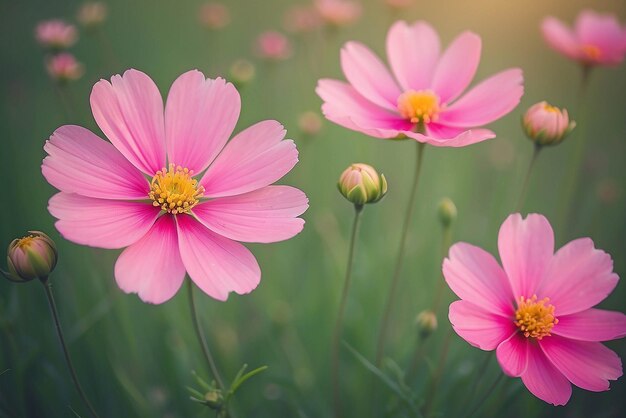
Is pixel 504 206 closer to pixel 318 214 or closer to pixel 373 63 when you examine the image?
pixel 318 214

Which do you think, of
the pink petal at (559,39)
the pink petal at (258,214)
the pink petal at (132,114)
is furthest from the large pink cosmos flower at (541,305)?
the pink petal at (559,39)

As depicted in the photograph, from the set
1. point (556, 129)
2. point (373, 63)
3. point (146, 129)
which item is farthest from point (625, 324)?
point (146, 129)

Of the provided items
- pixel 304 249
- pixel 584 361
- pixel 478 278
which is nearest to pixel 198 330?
pixel 478 278

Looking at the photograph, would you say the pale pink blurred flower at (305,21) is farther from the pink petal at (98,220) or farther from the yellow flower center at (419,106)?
the pink petal at (98,220)

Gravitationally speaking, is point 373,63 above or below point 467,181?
above

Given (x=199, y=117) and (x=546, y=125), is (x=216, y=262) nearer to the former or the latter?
(x=199, y=117)

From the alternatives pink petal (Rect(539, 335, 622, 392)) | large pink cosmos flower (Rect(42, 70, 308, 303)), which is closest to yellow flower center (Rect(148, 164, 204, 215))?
large pink cosmos flower (Rect(42, 70, 308, 303))
